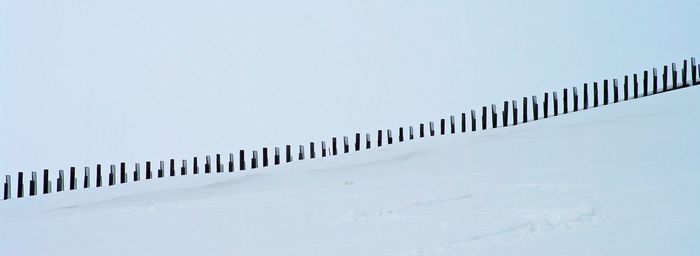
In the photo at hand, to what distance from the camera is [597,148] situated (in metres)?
5.86

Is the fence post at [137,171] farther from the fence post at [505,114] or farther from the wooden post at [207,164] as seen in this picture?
the fence post at [505,114]

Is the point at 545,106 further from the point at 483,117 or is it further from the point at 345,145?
the point at 345,145

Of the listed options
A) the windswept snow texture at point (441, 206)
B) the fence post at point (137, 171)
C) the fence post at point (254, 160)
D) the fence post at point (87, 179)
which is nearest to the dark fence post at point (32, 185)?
the fence post at point (87, 179)

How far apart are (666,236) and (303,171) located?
4880mm

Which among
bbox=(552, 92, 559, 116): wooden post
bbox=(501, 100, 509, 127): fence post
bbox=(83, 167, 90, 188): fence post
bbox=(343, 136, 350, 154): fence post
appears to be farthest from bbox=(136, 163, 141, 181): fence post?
bbox=(552, 92, 559, 116): wooden post

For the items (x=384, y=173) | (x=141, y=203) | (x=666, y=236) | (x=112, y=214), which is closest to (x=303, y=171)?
(x=384, y=173)

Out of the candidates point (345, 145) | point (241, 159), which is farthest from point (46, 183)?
point (345, 145)

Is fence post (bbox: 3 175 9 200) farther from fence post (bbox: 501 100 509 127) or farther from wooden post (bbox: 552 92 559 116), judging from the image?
wooden post (bbox: 552 92 559 116)

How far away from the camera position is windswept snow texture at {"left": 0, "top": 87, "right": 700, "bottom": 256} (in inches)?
126

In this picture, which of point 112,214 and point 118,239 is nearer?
point 118,239

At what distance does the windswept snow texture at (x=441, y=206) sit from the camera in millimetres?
3207

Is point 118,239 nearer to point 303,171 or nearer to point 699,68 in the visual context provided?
point 303,171

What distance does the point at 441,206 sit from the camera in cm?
429

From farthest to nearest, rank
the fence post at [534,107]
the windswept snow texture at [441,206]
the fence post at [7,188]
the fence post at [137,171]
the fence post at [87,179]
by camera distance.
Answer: the fence post at [534,107] → the fence post at [137,171] → the fence post at [87,179] → the fence post at [7,188] → the windswept snow texture at [441,206]
